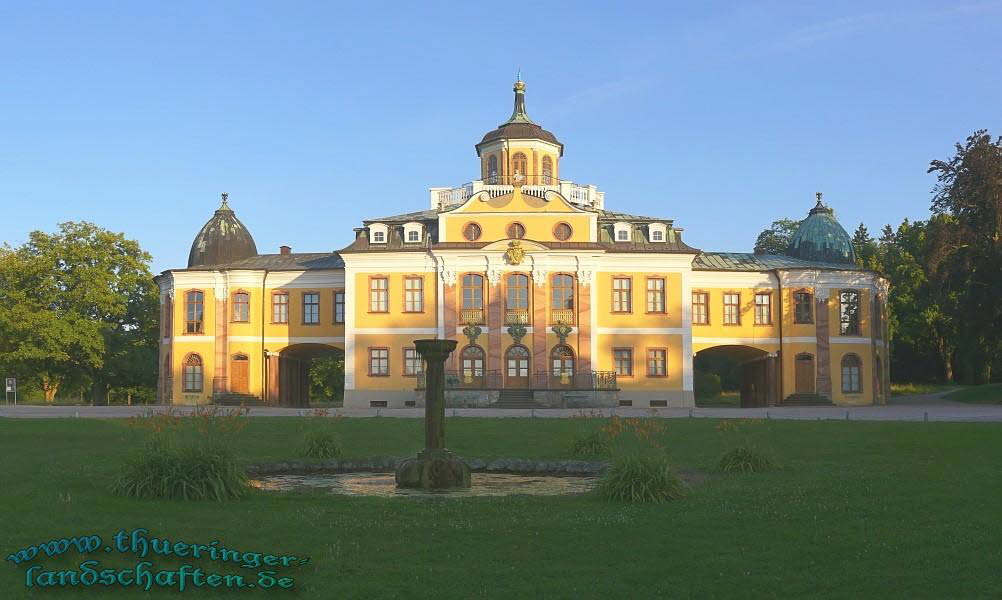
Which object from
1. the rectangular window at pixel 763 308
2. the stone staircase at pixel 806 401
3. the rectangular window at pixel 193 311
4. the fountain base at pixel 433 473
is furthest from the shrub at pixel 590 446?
the rectangular window at pixel 193 311

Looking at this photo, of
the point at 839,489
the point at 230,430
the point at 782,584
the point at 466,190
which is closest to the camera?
the point at 782,584

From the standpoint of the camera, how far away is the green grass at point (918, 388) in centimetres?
6338

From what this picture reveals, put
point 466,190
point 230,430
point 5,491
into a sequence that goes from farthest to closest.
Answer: point 466,190 → point 230,430 → point 5,491

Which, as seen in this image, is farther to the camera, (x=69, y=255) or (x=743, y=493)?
(x=69, y=255)

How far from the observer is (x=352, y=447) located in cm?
2245

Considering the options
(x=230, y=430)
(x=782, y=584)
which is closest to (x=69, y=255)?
(x=230, y=430)

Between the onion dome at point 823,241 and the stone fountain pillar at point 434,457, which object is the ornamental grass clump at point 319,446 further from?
the onion dome at point 823,241

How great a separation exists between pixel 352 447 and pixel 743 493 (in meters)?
10.1

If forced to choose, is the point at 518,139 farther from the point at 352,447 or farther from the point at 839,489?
the point at 839,489

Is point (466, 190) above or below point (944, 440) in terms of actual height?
above

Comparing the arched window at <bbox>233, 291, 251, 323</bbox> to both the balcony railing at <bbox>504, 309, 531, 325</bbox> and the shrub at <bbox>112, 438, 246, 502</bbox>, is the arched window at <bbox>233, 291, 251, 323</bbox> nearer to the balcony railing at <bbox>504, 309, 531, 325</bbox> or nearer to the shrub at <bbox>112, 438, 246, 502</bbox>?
the balcony railing at <bbox>504, 309, 531, 325</bbox>

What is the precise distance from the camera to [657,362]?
4931 cm

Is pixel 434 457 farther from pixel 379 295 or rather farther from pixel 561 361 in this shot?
pixel 379 295

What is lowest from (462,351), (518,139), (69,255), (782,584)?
(782,584)
